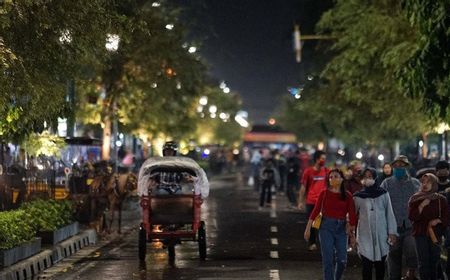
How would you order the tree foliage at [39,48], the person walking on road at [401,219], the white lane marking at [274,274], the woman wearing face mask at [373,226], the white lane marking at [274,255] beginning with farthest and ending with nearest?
the white lane marking at [274,255] → the white lane marking at [274,274] → the tree foliage at [39,48] → the person walking on road at [401,219] → the woman wearing face mask at [373,226]

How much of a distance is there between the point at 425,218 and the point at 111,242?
10.6 m

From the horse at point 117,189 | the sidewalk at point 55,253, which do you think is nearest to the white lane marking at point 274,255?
the sidewalk at point 55,253

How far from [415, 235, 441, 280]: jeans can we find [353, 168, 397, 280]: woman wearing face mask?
809mm

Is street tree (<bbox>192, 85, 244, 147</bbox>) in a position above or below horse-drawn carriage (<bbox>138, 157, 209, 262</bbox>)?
above

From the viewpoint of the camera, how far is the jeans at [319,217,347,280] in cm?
1362

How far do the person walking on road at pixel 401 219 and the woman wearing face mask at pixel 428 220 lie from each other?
2.32 feet

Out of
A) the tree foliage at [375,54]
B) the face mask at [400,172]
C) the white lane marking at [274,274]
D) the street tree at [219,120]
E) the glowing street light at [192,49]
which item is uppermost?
the street tree at [219,120]

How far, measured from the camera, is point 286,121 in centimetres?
11781

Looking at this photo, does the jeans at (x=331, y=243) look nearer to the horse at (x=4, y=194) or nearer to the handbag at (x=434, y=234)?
the handbag at (x=434, y=234)

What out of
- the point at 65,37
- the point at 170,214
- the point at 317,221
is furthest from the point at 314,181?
the point at 317,221

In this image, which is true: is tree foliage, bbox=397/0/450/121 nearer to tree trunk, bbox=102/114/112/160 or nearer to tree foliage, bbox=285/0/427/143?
tree foliage, bbox=285/0/427/143

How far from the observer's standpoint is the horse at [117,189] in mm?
24516

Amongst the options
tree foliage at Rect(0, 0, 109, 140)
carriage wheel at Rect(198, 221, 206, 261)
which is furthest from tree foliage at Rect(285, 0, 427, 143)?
tree foliage at Rect(0, 0, 109, 140)

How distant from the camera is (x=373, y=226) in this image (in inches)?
528
